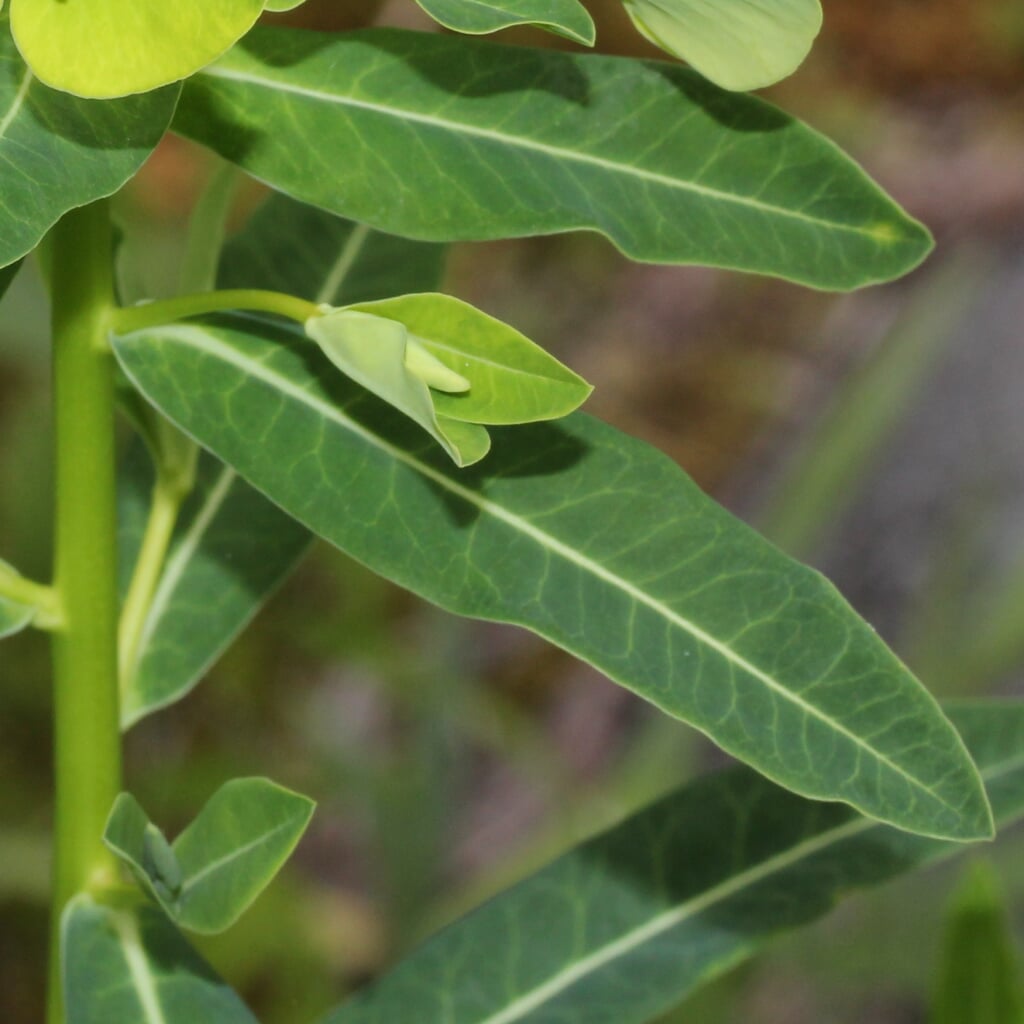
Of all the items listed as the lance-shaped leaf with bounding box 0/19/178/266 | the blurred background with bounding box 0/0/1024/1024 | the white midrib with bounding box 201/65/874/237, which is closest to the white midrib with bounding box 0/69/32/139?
the lance-shaped leaf with bounding box 0/19/178/266

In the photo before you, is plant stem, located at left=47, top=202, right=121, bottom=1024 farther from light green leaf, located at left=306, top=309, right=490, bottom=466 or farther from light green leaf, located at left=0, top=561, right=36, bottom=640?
light green leaf, located at left=306, top=309, right=490, bottom=466

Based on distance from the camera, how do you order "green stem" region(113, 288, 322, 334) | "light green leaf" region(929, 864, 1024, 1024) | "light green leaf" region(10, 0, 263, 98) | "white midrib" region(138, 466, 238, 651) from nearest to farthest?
"light green leaf" region(10, 0, 263, 98) < "green stem" region(113, 288, 322, 334) < "white midrib" region(138, 466, 238, 651) < "light green leaf" region(929, 864, 1024, 1024)

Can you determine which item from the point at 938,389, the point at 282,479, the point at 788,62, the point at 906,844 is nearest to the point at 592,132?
the point at 788,62

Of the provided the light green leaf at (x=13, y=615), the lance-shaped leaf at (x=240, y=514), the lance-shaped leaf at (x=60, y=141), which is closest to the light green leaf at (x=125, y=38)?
the lance-shaped leaf at (x=60, y=141)

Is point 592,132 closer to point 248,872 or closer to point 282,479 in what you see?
point 282,479

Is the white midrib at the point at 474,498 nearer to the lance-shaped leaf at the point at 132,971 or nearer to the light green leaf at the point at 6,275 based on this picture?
the light green leaf at the point at 6,275

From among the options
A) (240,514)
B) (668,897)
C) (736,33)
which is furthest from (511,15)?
(668,897)
